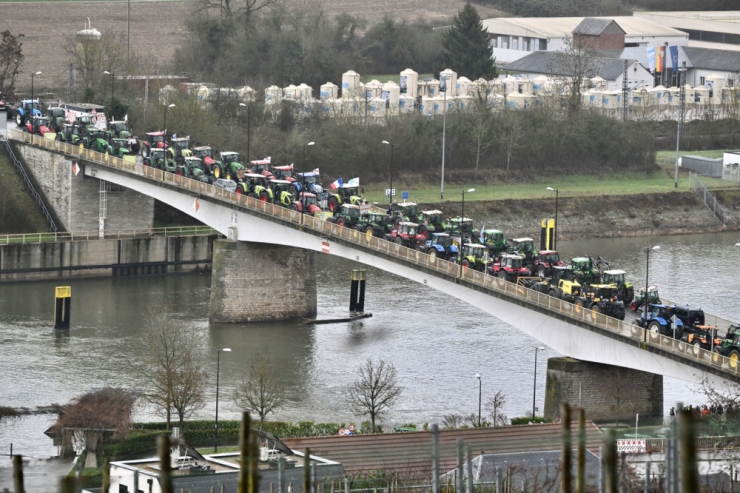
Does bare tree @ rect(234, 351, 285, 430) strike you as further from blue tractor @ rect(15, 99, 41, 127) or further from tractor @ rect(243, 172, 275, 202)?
blue tractor @ rect(15, 99, 41, 127)

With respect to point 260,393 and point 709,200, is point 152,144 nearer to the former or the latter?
point 709,200

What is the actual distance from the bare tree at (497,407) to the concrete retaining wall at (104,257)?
34.5 metres

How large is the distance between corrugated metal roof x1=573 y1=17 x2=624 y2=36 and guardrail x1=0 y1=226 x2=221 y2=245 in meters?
63.6

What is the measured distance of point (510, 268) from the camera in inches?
2938

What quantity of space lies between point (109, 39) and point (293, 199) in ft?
185

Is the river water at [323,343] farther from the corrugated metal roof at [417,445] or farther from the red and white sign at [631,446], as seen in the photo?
the red and white sign at [631,446]

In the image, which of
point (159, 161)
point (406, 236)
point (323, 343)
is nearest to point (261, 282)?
point (323, 343)

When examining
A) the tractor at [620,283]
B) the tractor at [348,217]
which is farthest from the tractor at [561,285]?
the tractor at [348,217]

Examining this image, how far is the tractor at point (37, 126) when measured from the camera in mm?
109312

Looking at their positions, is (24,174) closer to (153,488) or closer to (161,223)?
(161,223)

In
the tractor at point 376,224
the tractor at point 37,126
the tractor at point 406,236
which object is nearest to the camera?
the tractor at point 406,236

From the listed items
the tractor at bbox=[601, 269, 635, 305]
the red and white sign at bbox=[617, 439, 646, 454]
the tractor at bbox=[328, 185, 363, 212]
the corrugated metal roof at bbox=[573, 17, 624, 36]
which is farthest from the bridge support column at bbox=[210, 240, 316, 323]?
the corrugated metal roof at bbox=[573, 17, 624, 36]

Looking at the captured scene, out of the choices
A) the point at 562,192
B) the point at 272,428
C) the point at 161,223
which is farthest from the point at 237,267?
the point at 562,192

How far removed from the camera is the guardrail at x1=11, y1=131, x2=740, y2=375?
6272cm
